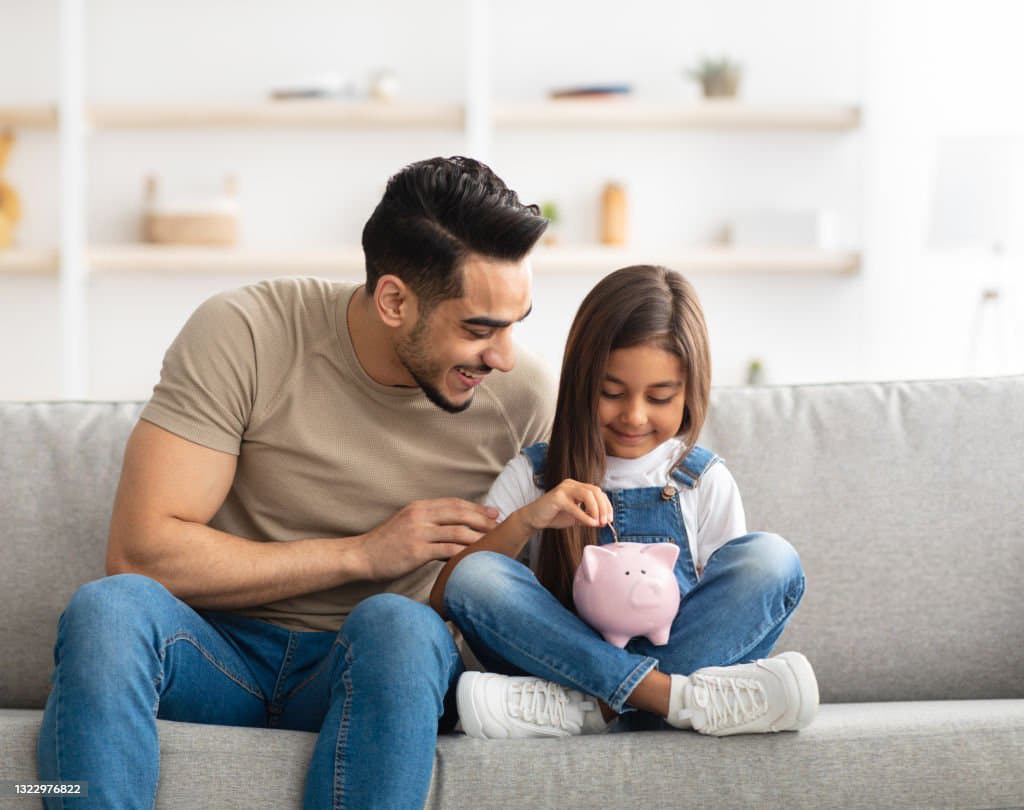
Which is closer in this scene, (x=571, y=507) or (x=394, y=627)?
(x=394, y=627)

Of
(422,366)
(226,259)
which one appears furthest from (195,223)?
(422,366)

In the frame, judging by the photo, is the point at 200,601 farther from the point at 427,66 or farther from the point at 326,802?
the point at 427,66

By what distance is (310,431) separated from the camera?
1785 millimetres

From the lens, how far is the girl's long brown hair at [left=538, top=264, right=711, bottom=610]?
5.70ft

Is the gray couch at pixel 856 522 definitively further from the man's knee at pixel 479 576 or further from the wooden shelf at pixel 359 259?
the wooden shelf at pixel 359 259

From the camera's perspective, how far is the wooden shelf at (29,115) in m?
4.14

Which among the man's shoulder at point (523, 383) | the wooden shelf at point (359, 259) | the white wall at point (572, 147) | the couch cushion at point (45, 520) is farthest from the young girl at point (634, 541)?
the white wall at point (572, 147)

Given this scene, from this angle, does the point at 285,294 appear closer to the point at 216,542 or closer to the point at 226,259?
the point at 216,542

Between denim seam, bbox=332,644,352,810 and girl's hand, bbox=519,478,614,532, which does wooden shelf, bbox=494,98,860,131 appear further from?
denim seam, bbox=332,644,352,810

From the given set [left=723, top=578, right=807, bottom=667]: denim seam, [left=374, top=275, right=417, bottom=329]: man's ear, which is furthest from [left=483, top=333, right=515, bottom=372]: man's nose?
[left=723, top=578, right=807, bottom=667]: denim seam

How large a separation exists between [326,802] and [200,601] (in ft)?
1.43

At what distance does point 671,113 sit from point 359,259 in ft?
3.86

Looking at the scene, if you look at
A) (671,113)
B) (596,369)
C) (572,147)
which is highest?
(671,113)

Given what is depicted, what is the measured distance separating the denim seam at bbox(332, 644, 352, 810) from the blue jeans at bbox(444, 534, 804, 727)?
0.18 m
